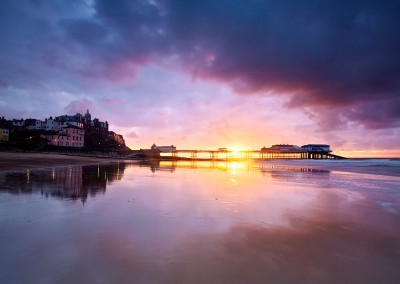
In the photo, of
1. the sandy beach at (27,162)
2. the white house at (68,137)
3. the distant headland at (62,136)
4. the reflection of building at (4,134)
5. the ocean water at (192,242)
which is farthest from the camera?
the white house at (68,137)

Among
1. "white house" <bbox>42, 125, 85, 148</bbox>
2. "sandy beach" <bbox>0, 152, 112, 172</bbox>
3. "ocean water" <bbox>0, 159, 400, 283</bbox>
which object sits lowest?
"ocean water" <bbox>0, 159, 400, 283</bbox>

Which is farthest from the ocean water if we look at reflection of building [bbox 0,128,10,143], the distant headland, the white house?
reflection of building [bbox 0,128,10,143]

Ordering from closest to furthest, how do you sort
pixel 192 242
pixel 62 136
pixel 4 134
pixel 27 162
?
pixel 192 242, pixel 27 162, pixel 4 134, pixel 62 136

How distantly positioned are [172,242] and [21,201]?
24.1ft

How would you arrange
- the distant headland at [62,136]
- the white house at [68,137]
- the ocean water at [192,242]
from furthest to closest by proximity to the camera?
the white house at [68,137]
the distant headland at [62,136]
the ocean water at [192,242]

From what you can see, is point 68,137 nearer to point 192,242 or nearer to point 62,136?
point 62,136

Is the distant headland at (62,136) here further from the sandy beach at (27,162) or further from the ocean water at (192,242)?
the ocean water at (192,242)

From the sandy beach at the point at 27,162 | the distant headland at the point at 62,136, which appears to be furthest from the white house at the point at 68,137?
the sandy beach at the point at 27,162

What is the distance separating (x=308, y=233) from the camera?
Result: 650 cm

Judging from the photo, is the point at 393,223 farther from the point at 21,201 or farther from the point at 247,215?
the point at 21,201

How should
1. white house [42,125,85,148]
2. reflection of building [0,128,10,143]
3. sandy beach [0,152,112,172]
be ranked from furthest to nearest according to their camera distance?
white house [42,125,85,148] < reflection of building [0,128,10,143] < sandy beach [0,152,112,172]

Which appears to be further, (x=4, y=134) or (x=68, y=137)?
(x=68, y=137)

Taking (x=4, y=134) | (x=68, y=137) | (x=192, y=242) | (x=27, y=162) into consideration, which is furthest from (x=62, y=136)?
(x=192, y=242)

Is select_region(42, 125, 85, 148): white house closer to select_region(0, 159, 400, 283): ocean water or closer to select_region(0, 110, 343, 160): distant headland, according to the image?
select_region(0, 110, 343, 160): distant headland
